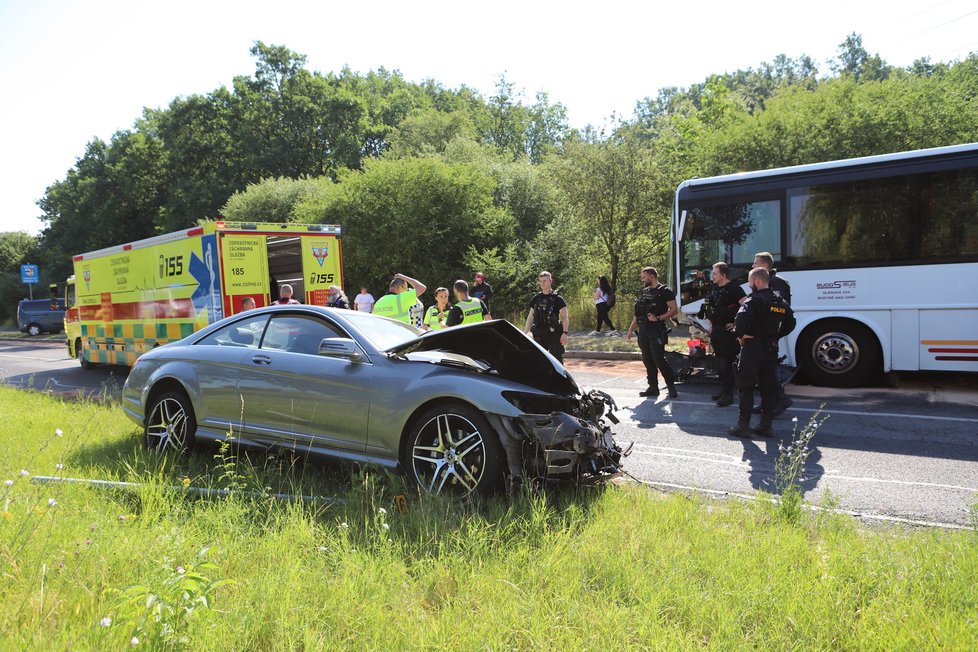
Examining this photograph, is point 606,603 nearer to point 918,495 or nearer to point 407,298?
point 918,495

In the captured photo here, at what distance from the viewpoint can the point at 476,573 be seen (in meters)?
3.25

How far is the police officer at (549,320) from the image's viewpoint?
8719 mm

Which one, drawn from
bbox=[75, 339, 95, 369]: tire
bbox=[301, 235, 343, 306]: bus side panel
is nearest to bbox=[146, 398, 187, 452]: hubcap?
bbox=[301, 235, 343, 306]: bus side panel

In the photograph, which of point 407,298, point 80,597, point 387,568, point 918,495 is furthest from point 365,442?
point 407,298

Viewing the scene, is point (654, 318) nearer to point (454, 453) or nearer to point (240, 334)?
point (454, 453)

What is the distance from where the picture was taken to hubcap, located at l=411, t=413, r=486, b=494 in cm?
421

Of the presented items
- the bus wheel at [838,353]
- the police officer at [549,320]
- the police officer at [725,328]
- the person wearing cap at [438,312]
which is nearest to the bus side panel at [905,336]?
the bus wheel at [838,353]

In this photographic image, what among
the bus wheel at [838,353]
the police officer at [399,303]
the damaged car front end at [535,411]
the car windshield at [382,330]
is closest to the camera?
the damaged car front end at [535,411]

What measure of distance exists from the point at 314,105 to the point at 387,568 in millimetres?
48107

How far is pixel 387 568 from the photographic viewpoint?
10.7 feet

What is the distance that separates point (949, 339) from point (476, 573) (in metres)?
8.20

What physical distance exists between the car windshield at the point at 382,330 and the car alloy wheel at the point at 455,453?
0.86 m

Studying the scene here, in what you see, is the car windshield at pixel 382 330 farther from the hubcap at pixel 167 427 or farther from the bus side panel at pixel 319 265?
the bus side panel at pixel 319 265

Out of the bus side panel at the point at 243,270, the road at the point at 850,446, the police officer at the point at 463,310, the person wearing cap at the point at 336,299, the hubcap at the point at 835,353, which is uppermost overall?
the bus side panel at the point at 243,270
